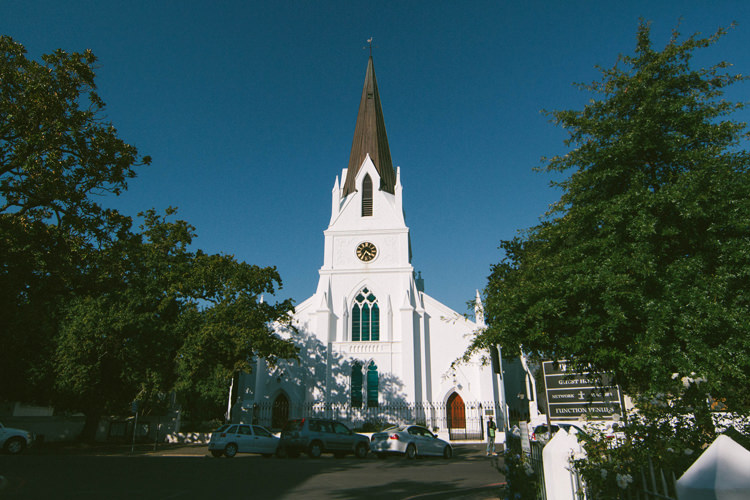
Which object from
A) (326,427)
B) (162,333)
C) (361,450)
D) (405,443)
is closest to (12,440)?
(162,333)

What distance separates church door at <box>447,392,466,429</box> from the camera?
1217 inches

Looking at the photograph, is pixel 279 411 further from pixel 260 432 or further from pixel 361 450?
pixel 361 450

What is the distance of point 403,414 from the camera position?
97.2ft

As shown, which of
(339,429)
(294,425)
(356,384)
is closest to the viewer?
(294,425)

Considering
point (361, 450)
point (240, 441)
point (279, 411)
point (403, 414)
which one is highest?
point (279, 411)

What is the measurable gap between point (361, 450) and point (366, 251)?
717 inches

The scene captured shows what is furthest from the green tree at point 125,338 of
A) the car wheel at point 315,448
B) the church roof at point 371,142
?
the church roof at point 371,142

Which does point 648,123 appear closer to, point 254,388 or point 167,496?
point 167,496

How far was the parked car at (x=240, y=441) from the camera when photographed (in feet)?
58.2

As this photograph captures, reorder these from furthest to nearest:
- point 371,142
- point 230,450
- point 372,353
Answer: point 371,142 < point 372,353 < point 230,450

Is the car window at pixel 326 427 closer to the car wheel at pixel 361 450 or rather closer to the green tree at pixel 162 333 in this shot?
the car wheel at pixel 361 450

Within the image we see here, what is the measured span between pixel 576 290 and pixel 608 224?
1.86 metres

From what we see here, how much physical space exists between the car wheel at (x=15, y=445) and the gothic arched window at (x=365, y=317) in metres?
18.9

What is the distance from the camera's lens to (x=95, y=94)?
38.7ft
